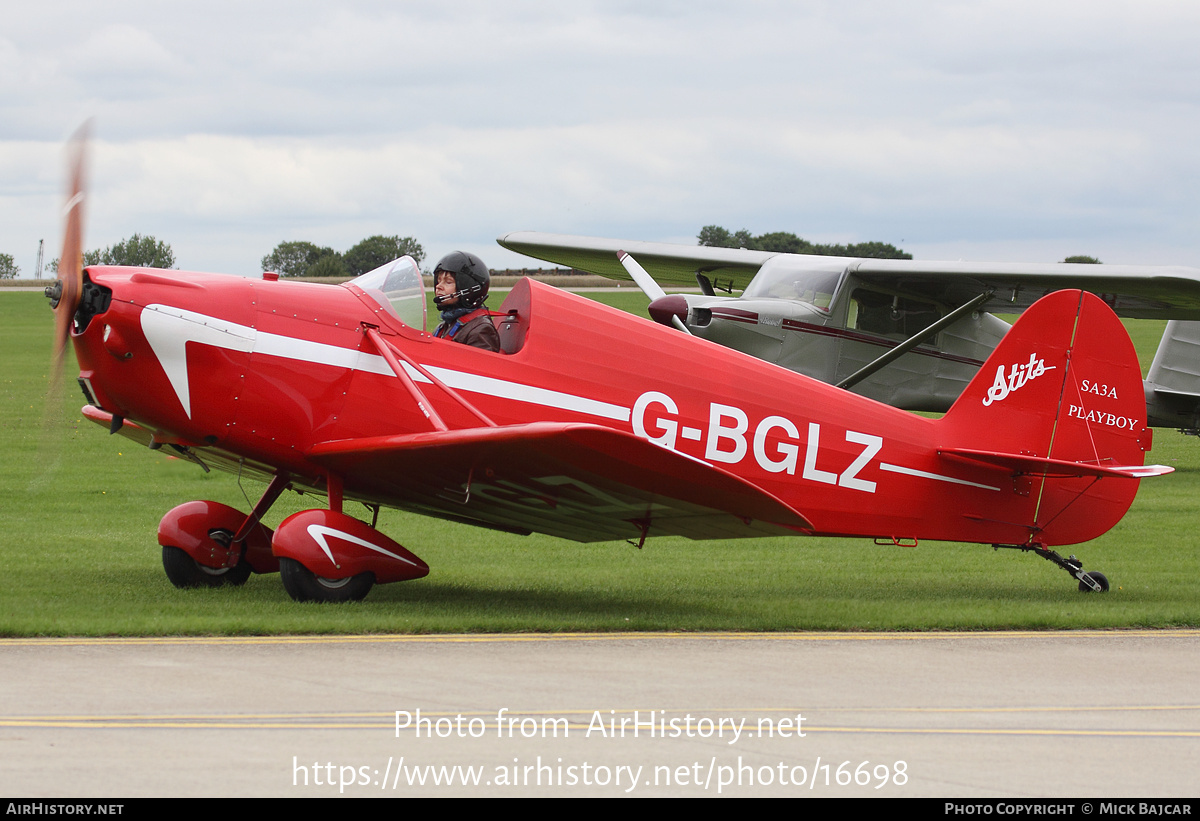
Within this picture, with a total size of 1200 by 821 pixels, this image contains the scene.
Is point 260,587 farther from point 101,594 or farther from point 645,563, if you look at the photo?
point 645,563

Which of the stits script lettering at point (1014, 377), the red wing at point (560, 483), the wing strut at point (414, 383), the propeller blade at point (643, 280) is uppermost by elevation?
the propeller blade at point (643, 280)

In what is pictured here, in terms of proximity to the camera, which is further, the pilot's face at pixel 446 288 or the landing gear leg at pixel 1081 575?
the landing gear leg at pixel 1081 575

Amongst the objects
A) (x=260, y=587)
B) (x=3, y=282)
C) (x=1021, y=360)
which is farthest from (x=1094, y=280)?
(x=3, y=282)

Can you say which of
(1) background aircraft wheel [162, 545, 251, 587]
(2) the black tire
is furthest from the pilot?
(2) the black tire

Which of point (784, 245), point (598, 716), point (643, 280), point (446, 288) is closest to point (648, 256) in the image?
point (643, 280)

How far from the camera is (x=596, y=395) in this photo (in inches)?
339

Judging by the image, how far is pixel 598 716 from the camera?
219 inches

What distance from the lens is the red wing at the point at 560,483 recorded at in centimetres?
713

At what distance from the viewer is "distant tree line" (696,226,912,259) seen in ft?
222

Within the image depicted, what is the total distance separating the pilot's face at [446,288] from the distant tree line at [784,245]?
5664 cm

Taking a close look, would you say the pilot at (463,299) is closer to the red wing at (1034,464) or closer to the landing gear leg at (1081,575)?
the red wing at (1034,464)

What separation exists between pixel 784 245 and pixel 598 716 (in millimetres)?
70954

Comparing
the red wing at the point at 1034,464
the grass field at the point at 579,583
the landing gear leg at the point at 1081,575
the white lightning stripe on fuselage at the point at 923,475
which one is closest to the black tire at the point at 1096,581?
the landing gear leg at the point at 1081,575
